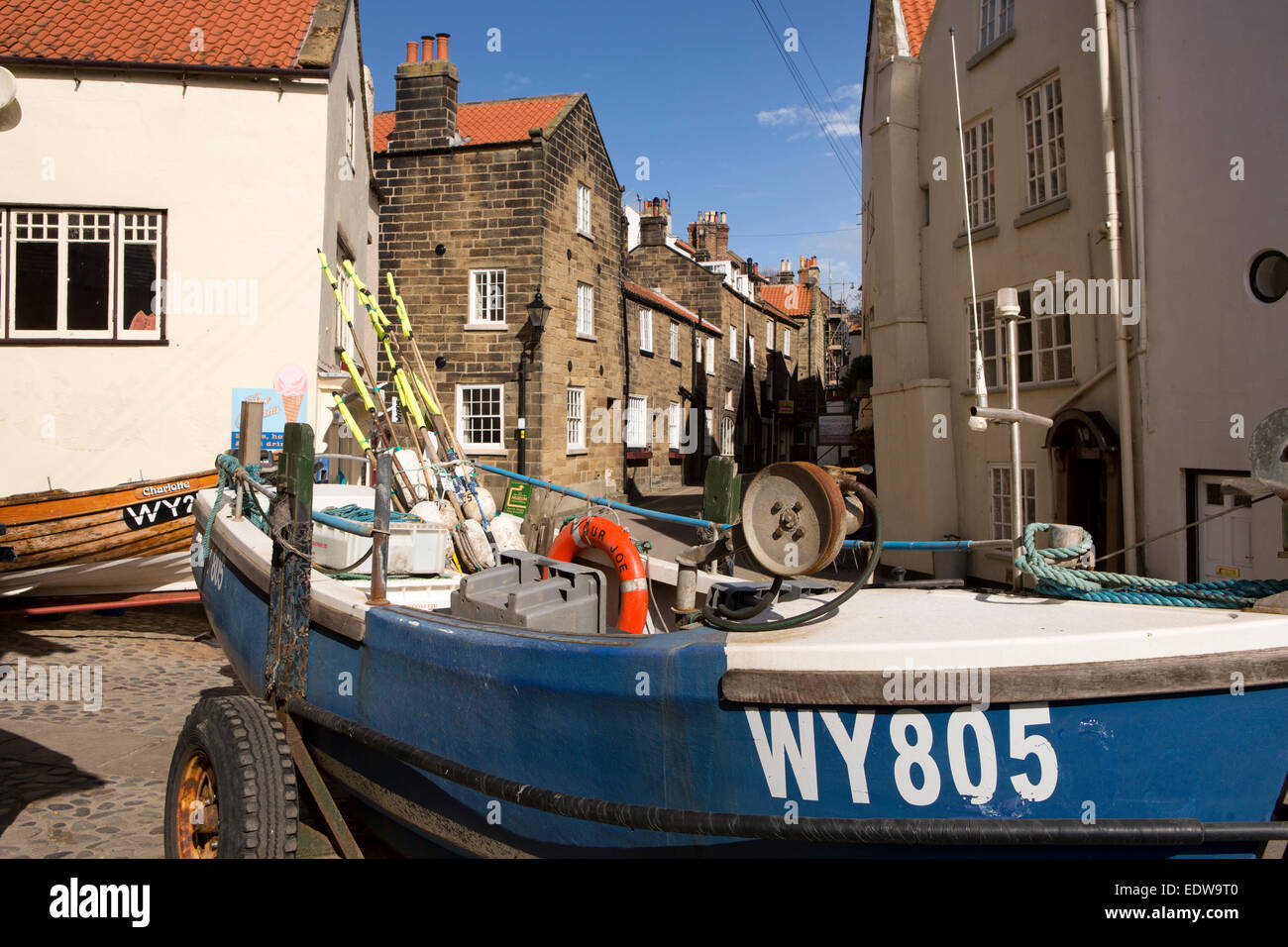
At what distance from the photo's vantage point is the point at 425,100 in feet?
68.5

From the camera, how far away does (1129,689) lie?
265 cm

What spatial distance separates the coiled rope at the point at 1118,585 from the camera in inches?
120

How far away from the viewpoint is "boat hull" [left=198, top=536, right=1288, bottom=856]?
269 cm

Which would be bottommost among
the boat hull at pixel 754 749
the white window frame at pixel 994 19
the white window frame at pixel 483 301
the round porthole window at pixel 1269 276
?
the boat hull at pixel 754 749

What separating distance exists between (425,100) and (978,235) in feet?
44.2

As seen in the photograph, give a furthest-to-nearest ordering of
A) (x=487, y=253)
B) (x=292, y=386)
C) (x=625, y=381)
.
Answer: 1. (x=625, y=381)
2. (x=487, y=253)
3. (x=292, y=386)

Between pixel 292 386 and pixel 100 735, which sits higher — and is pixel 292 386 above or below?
above

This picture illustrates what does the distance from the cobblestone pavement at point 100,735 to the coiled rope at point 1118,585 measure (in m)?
4.54

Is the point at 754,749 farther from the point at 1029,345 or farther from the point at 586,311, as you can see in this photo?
the point at 586,311

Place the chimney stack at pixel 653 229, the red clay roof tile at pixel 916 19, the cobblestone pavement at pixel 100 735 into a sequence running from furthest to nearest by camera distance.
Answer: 1. the chimney stack at pixel 653 229
2. the red clay roof tile at pixel 916 19
3. the cobblestone pavement at pixel 100 735

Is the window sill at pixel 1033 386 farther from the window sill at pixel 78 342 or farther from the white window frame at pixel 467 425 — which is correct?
the window sill at pixel 78 342

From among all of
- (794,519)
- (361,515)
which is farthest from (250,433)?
(794,519)

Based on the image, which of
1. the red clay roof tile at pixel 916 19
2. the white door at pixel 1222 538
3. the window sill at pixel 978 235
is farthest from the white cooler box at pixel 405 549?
the red clay roof tile at pixel 916 19
